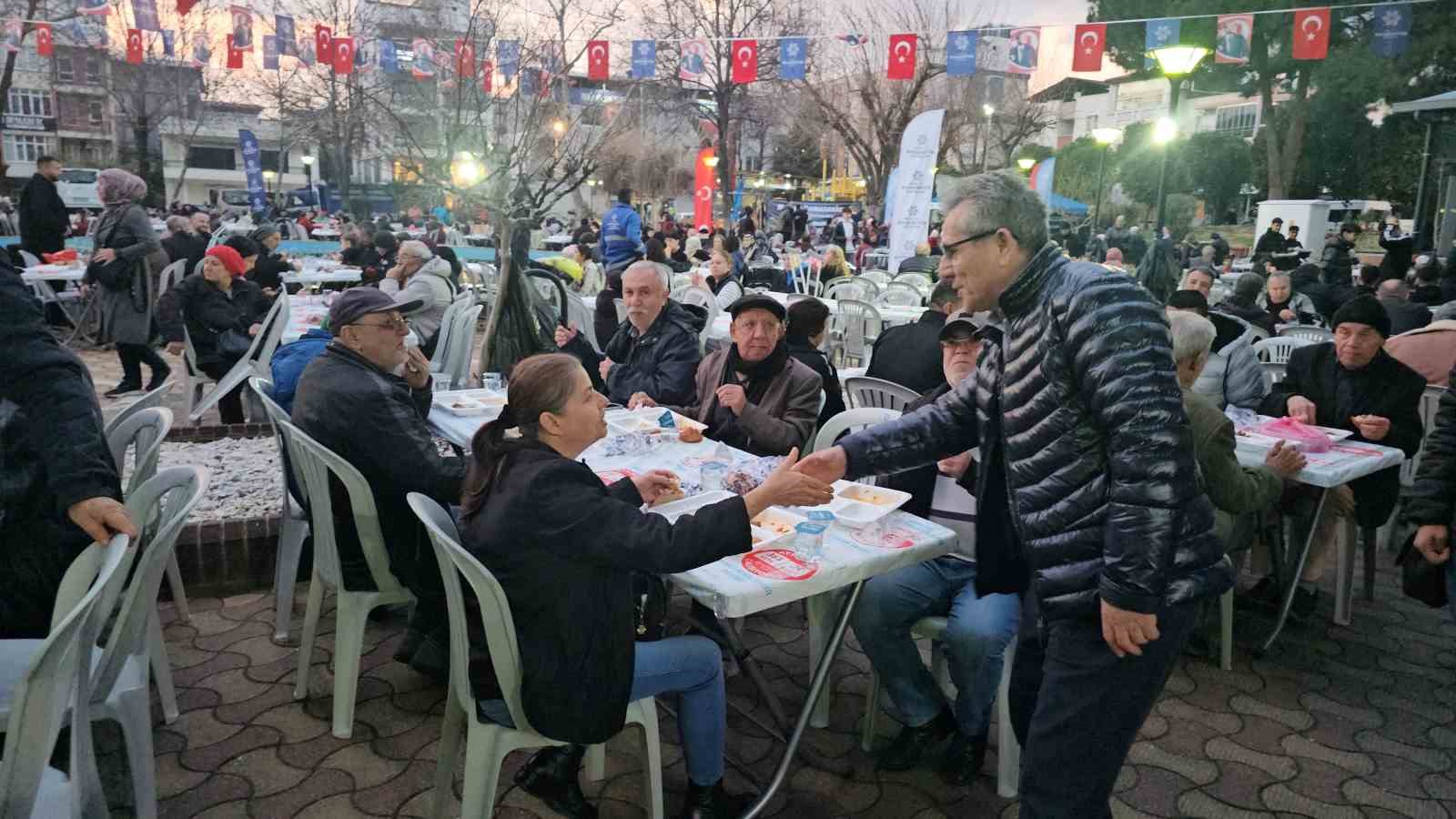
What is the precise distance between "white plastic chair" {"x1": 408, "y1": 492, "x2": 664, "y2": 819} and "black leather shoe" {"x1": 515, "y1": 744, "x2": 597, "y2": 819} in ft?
1.03

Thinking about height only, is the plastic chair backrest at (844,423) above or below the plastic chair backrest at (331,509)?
above

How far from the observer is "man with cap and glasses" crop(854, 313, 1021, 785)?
2904 mm

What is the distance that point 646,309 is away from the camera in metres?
4.67

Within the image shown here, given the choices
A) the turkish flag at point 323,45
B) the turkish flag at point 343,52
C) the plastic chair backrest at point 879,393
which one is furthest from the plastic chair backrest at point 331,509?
the turkish flag at point 323,45

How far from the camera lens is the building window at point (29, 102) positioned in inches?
1993

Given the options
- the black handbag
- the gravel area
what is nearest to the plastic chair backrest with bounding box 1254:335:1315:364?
the black handbag

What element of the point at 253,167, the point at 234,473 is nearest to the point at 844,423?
the point at 234,473

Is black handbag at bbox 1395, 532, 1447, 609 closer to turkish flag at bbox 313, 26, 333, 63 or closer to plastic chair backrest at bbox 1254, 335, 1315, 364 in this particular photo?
plastic chair backrest at bbox 1254, 335, 1315, 364

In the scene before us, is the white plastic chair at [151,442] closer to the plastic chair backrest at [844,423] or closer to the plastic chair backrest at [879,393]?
the plastic chair backrest at [844,423]

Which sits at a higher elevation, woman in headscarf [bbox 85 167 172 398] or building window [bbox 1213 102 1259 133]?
building window [bbox 1213 102 1259 133]

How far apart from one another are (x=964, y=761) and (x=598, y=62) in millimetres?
12434

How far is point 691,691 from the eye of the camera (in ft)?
8.14

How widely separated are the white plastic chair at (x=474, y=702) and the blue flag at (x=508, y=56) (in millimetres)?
11483

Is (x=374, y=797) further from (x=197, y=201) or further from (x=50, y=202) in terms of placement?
(x=197, y=201)
